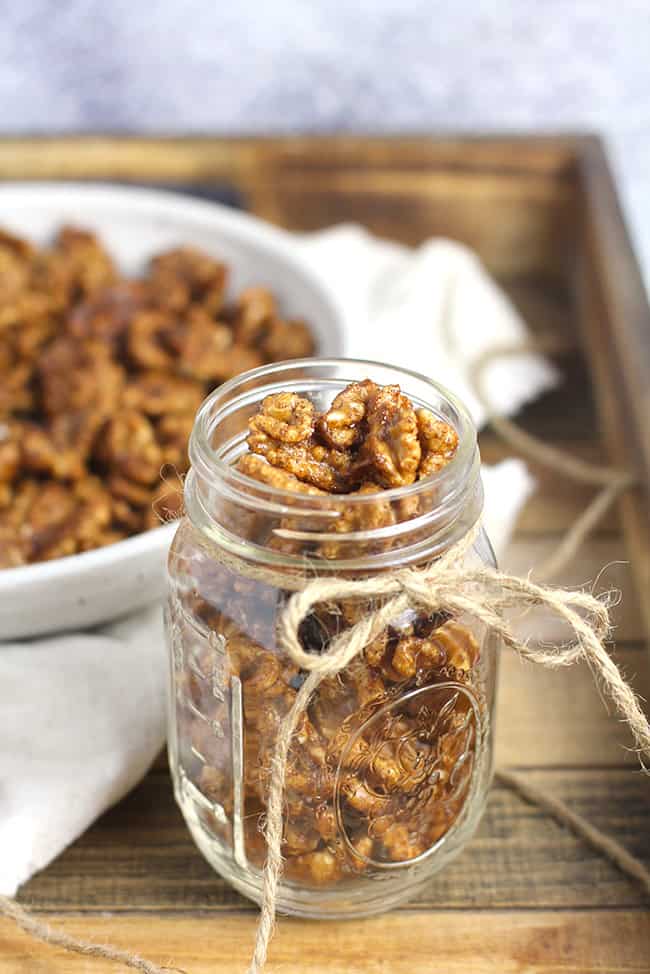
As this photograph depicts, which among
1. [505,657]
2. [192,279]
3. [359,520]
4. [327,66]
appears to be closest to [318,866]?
[359,520]

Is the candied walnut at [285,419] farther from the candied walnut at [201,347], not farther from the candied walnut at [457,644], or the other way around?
the candied walnut at [201,347]

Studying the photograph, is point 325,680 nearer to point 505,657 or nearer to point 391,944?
point 391,944

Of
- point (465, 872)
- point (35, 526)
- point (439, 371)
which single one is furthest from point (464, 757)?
point (439, 371)

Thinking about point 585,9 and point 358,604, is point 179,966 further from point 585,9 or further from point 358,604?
point 585,9

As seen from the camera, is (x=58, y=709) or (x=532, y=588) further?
(x=58, y=709)

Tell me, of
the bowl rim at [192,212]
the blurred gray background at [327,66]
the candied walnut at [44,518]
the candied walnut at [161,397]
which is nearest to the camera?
the candied walnut at [44,518]

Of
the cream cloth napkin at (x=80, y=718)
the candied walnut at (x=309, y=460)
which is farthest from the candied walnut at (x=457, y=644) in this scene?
the cream cloth napkin at (x=80, y=718)

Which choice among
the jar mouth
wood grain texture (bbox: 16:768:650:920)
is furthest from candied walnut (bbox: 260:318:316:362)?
wood grain texture (bbox: 16:768:650:920)

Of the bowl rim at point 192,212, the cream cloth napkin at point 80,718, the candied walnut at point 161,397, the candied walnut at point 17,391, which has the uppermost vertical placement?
the bowl rim at point 192,212
